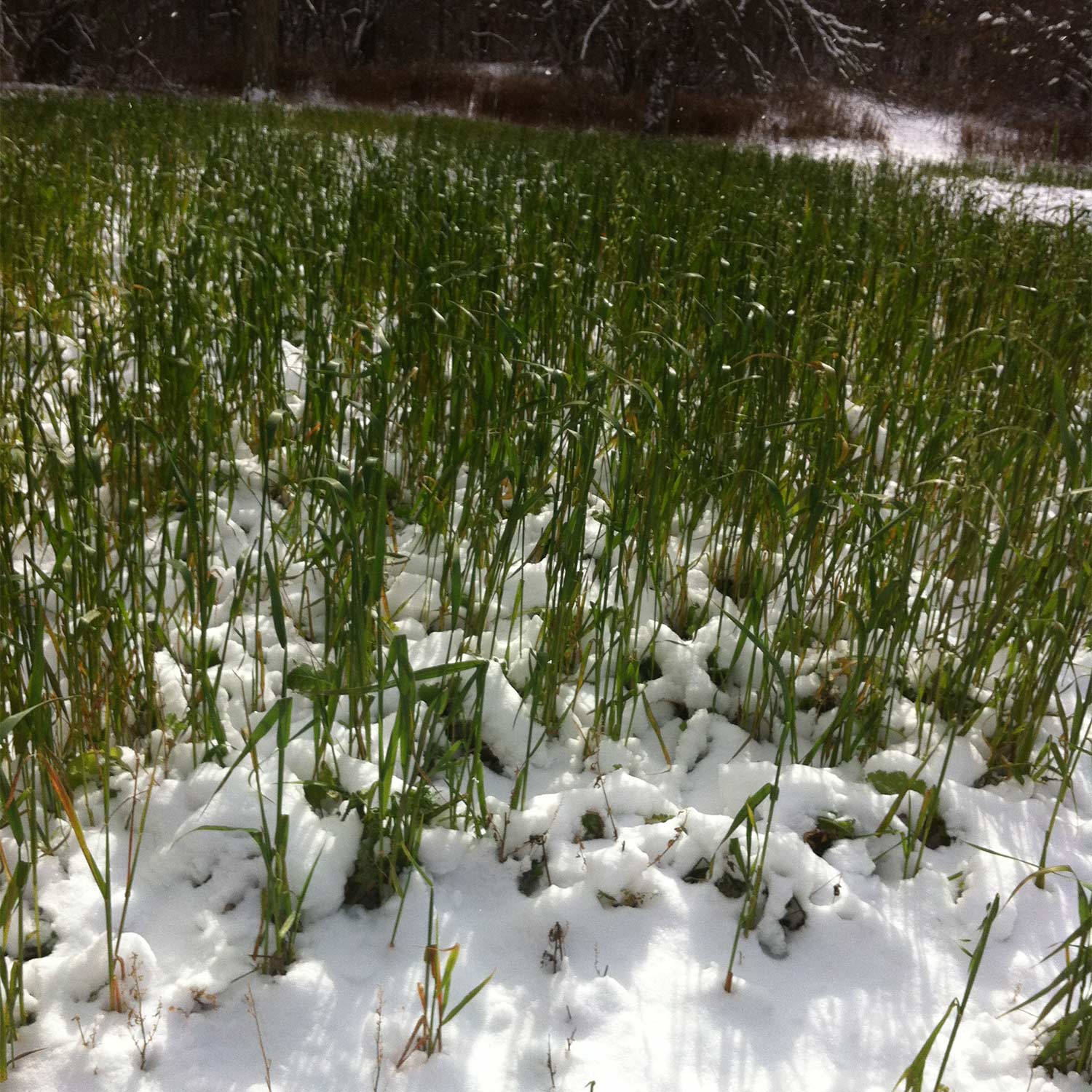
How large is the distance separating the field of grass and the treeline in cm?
1220

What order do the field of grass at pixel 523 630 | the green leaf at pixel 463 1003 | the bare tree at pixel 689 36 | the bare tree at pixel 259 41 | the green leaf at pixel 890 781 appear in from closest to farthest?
the green leaf at pixel 463 1003
the field of grass at pixel 523 630
the green leaf at pixel 890 781
the bare tree at pixel 689 36
the bare tree at pixel 259 41

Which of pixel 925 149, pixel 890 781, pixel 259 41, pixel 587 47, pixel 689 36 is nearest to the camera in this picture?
pixel 890 781

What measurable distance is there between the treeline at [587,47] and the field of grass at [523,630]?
12.2 metres

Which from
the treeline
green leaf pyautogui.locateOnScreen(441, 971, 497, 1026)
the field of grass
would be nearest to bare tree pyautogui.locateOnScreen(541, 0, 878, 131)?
the treeline

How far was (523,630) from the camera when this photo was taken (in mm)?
2135

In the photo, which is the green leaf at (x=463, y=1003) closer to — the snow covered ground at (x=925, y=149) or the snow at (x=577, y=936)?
the snow at (x=577, y=936)

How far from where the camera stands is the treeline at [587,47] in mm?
15359

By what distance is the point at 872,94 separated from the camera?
1981 cm

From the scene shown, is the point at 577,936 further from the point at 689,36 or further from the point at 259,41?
the point at 259,41

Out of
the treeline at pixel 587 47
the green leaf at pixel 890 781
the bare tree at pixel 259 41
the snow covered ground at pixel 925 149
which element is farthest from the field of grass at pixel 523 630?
the bare tree at pixel 259 41

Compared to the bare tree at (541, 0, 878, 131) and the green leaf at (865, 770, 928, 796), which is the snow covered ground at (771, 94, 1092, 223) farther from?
the green leaf at (865, 770, 928, 796)

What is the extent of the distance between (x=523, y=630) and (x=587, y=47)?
19.2 m

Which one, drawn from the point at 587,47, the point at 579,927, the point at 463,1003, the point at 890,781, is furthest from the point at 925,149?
the point at 463,1003

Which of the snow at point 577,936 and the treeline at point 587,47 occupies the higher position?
the treeline at point 587,47
